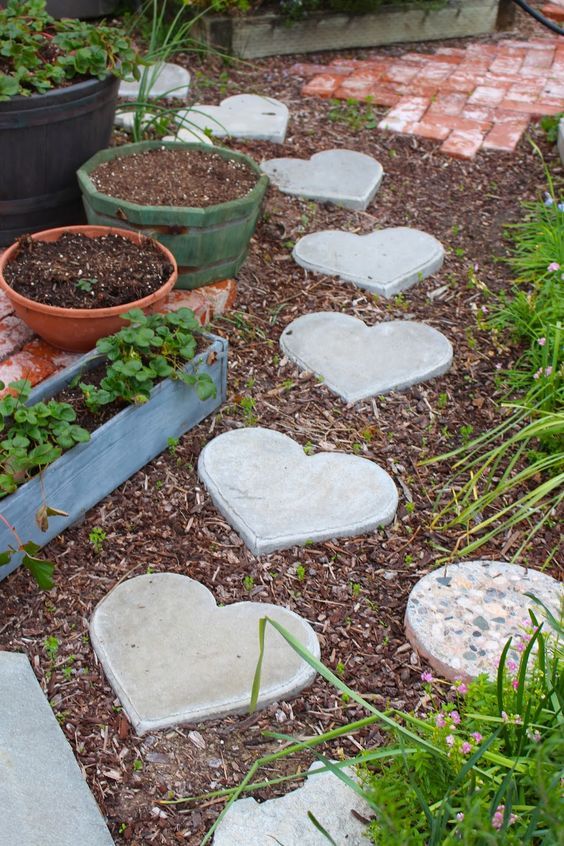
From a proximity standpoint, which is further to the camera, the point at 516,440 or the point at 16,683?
the point at 516,440

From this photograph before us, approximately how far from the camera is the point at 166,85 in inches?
182

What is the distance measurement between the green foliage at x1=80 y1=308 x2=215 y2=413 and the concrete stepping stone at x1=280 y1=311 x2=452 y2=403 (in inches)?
20.7

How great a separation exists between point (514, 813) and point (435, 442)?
1.34m

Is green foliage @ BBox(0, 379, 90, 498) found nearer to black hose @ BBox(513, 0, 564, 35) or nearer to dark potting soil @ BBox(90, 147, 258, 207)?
dark potting soil @ BBox(90, 147, 258, 207)

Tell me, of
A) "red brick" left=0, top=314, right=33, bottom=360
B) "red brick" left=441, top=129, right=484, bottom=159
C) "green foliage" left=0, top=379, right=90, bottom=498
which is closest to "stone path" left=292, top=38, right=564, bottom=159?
"red brick" left=441, top=129, right=484, bottom=159

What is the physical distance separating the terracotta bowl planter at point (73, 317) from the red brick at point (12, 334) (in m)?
0.11

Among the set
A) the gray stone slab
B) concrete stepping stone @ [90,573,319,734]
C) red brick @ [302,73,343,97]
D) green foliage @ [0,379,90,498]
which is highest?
red brick @ [302,73,343,97]

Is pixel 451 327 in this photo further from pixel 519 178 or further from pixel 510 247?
pixel 519 178

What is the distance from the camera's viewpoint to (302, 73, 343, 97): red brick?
477 cm

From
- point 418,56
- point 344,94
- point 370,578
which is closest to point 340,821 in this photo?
point 370,578

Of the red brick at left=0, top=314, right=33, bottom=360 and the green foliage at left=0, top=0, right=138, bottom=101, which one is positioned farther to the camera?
the green foliage at left=0, top=0, right=138, bottom=101

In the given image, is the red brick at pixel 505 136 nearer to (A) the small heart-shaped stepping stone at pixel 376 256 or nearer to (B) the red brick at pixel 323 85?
(B) the red brick at pixel 323 85

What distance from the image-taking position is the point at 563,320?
9.70 feet

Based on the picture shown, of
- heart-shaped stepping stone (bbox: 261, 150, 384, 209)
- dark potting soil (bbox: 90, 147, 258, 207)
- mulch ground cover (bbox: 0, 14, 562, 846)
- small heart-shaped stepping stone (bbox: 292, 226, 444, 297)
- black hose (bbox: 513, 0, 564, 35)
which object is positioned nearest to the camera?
mulch ground cover (bbox: 0, 14, 562, 846)
